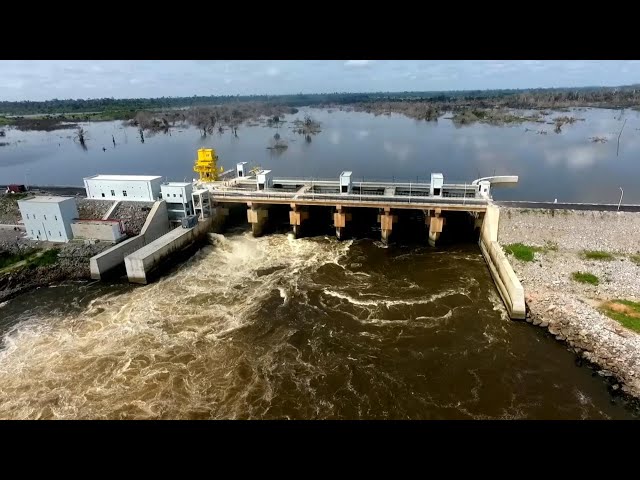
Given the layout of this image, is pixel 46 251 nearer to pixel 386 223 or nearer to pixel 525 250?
pixel 386 223

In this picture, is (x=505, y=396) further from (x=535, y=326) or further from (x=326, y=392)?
(x=326, y=392)

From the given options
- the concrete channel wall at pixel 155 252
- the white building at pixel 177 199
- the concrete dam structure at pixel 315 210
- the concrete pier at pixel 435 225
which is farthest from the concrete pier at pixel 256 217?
the concrete pier at pixel 435 225

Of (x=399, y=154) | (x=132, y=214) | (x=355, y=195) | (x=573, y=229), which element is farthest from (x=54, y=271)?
(x=399, y=154)

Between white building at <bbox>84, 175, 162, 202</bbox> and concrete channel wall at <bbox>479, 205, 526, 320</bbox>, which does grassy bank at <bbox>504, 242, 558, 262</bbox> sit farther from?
white building at <bbox>84, 175, 162, 202</bbox>

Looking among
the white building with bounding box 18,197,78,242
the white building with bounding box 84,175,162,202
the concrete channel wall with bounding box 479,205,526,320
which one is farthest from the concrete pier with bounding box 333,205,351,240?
the white building with bounding box 18,197,78,242

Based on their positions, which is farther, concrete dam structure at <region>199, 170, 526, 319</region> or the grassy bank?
concrete dam structure at <region>199, 170, 526, 319</region>
